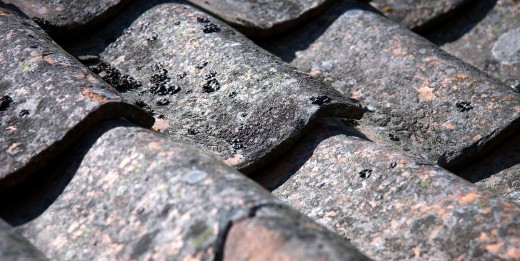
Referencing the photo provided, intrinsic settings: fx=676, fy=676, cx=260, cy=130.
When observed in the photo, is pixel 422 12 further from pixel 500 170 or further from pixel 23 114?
pixel 23 114

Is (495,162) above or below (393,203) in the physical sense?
below

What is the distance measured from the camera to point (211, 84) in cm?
270

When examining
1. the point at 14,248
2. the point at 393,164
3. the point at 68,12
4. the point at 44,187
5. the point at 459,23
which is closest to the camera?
the point at 14,248

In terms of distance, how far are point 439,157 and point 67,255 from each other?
1.48 meters

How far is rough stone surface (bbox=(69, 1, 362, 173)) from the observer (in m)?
2.43

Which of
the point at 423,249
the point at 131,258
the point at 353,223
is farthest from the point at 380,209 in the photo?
the point at 131,258

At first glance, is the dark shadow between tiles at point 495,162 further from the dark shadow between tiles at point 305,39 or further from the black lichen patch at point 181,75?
the black lichen patch at point 181,75

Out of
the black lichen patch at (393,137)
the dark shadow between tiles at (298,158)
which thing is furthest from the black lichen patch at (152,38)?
the black lichen patch at (393,137)

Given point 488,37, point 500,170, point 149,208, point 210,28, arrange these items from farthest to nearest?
1. point 488,37
2. point 210,28
3. point 500,170
4. point 149,208

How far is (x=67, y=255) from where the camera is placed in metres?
1.86

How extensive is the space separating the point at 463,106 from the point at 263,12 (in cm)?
115

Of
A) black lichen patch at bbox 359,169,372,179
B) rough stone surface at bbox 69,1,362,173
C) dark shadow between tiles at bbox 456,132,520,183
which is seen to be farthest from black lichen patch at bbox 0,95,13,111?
dark shadow between tiles at bbox 456,132,520,183

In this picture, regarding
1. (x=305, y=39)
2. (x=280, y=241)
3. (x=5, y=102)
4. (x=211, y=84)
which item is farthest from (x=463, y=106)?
(x=5, y=102)

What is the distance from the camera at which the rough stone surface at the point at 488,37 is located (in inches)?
136
